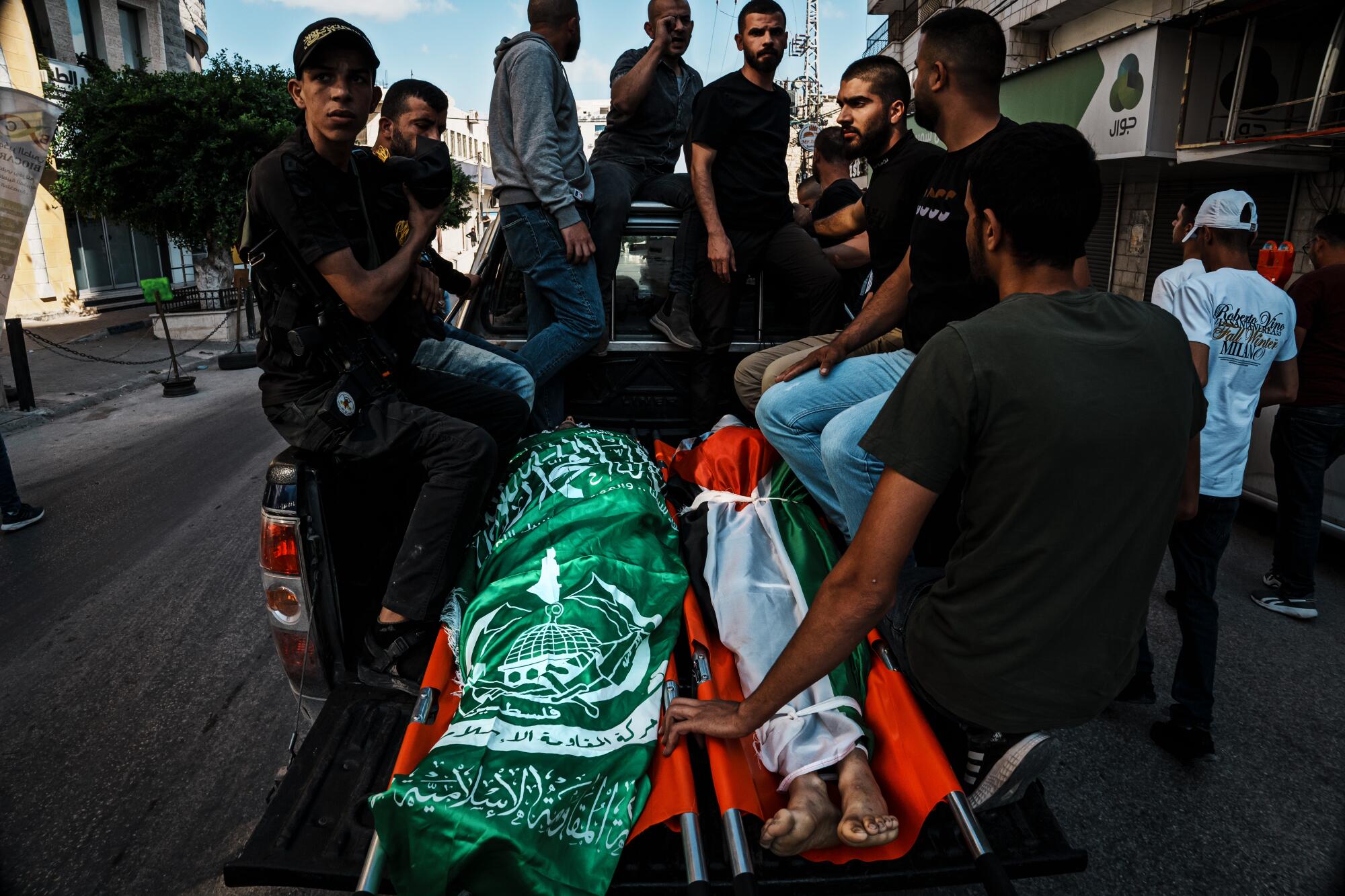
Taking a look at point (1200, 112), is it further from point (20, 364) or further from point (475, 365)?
point (20, 364)

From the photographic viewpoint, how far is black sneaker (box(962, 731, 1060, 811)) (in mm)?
1779

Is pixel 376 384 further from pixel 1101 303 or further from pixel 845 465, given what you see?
pixel 1101 303

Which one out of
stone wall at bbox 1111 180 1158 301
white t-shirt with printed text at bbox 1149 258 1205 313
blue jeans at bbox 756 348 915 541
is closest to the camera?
blue jeans at bbox 756 348 915 541

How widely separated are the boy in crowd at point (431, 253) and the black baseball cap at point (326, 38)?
0.36m

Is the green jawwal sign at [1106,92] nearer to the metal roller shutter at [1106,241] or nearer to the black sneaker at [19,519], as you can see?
the metal roller shutter at [1106,241]

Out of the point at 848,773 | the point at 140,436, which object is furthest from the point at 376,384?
the point at 140,436

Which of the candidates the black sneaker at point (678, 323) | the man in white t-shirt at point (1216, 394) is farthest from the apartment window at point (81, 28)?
the man in white t-shirt at point (1216, 394)

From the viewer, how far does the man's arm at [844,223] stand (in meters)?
4.23

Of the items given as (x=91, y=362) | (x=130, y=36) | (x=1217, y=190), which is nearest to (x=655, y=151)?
(x=1217, y=190)

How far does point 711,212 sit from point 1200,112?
1284 cm

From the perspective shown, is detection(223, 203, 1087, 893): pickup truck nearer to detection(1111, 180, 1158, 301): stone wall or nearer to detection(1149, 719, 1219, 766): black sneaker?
detection(1149, 719, 1219, 766): black sneaker

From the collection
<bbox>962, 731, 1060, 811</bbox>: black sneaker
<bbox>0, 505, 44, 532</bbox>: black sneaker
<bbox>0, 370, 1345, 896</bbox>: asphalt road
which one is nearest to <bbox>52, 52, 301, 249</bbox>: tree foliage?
<bbox>0, 505, 44, 532</bbox>: black sneaker

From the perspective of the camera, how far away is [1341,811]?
2.93 metres

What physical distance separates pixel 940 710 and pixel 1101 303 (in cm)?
98
